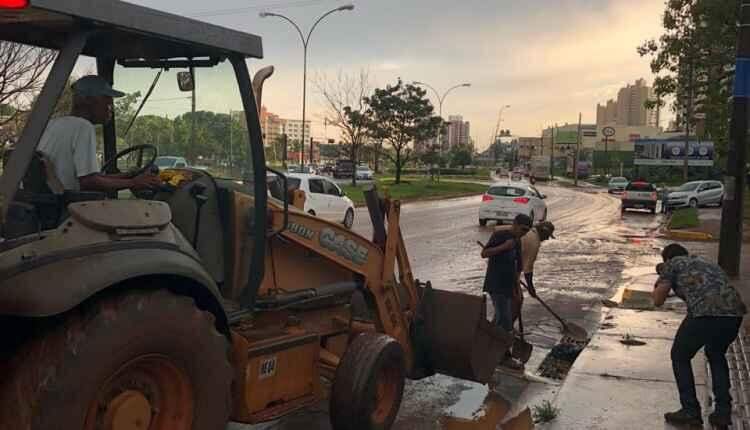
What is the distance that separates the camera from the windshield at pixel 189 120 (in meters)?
3.84

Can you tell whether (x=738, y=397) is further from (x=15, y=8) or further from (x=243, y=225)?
(x=15, y=8)

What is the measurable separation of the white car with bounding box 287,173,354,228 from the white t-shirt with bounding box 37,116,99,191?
57.1 ft

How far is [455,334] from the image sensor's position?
5.46m

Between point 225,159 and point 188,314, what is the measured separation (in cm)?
116

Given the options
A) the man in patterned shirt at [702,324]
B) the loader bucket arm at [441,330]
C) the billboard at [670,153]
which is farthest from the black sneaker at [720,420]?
the billboard at [670,153]

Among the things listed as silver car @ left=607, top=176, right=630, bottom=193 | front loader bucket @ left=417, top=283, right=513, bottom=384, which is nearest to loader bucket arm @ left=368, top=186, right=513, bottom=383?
front loader bucket @ left=417, top=283, right=513, bottom=384

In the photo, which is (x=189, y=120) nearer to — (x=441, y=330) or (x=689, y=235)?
(x=441, y=330)

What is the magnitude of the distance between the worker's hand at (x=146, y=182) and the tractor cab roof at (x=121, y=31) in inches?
24.7

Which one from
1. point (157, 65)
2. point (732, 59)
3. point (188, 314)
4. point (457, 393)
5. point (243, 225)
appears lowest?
point (457, 393)

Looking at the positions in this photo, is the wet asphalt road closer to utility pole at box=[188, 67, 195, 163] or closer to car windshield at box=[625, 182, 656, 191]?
utility pole at box=[188, 67, 195, 163]

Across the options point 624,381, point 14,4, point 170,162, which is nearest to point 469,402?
point 624,381

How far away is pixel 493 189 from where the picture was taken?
81.4ft

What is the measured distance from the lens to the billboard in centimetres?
7656

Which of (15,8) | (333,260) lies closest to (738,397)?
(333,260)
